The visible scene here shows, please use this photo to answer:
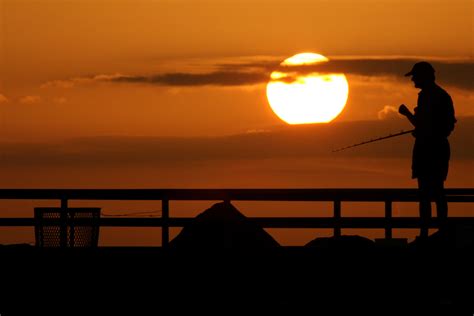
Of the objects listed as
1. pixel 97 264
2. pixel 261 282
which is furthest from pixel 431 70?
pixel 97 264

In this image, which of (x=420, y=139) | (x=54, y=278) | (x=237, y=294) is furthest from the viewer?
(x=420, y=139)

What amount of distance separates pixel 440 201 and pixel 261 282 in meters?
2.77

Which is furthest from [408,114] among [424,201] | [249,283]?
[249,283]

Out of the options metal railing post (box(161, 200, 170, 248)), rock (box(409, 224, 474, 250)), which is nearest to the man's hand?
rock (box(409, 224, 474, 250))

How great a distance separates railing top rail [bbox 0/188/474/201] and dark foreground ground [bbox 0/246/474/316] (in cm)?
78

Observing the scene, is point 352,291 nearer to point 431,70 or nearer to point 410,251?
point 410,251

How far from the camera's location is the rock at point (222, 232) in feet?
47.3

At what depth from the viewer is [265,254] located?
1431 centimetres

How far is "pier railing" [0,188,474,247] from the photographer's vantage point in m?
14.8

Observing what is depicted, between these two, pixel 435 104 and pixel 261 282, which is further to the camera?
pixel 435 104

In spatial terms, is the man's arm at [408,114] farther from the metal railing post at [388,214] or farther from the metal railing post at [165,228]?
the metal railing post at [165,228]

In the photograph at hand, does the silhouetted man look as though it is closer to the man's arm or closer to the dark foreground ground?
the man's arm

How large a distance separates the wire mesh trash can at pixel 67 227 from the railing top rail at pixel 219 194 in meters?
0.30

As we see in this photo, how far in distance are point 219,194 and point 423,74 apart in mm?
2970
